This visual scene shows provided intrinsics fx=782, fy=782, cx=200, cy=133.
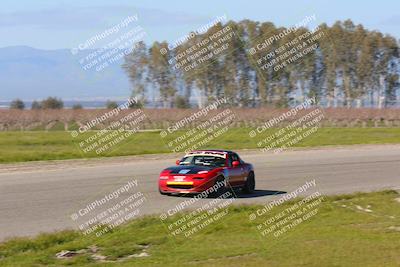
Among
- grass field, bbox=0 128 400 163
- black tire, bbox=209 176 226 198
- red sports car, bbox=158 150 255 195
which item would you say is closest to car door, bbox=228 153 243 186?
red sports car, bbox=158 150 255 195

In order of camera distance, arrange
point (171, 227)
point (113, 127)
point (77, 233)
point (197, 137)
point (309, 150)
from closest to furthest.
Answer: point (77, 233) → point (171, 227) → point (309, 150) → point (197, 137) → point (113, 127)

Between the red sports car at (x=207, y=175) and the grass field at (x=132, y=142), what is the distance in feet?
40.3

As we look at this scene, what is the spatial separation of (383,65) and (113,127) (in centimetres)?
5219

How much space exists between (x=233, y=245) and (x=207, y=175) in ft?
24.4

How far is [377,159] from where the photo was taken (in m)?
35.9

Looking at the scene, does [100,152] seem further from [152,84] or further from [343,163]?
[152,84]

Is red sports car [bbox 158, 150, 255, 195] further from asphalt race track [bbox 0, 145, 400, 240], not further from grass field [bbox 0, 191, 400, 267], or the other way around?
grass field [bbox 0, 191, 400, 267]

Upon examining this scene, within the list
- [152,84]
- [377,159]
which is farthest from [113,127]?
[152,84]

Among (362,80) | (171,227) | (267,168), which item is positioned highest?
(171,227)

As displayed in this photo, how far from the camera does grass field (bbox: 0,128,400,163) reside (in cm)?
3428

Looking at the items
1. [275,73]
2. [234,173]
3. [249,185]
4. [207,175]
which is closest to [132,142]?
[249,185]

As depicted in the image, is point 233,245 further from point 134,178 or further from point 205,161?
point 134,178

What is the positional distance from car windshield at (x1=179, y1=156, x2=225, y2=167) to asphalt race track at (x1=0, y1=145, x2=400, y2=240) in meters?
1.08

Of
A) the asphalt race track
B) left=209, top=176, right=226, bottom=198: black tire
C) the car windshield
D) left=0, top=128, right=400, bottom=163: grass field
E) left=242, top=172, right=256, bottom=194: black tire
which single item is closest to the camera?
the asphalt race track
